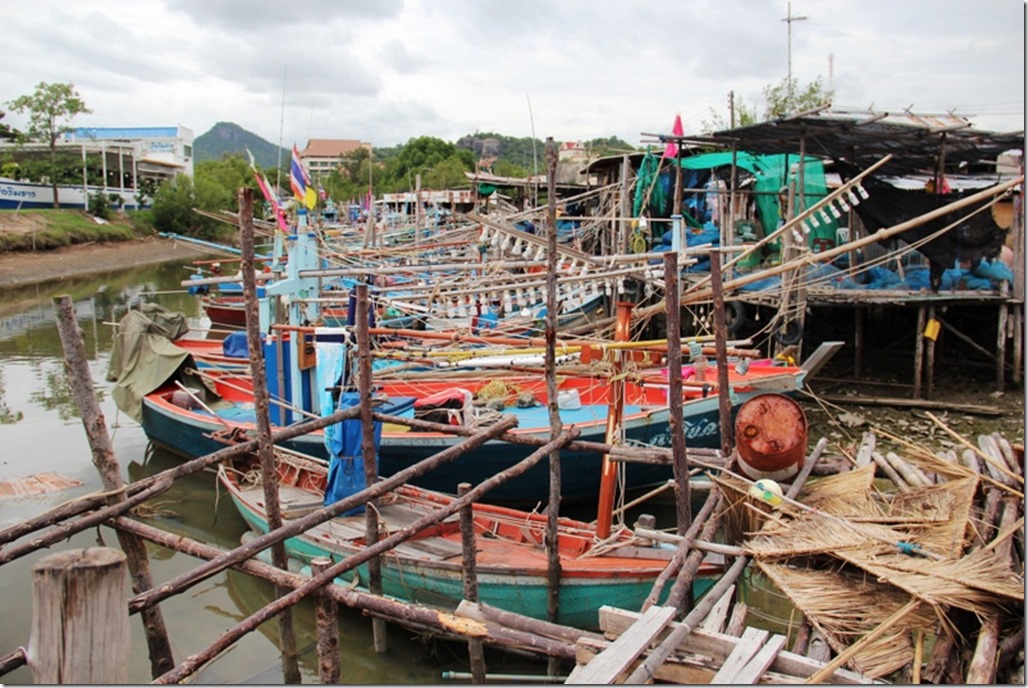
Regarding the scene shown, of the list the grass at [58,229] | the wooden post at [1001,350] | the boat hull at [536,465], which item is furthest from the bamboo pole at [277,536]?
the grass at [58,229]

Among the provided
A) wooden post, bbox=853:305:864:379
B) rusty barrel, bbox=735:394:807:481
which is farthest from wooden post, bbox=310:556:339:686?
wooden post, bbox=853:305:864:379

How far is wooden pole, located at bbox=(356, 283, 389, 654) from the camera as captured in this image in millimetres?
6574

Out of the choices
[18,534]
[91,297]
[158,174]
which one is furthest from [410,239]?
[158,174]

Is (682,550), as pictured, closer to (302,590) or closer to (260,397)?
(302,590)

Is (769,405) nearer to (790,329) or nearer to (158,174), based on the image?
(790,329)

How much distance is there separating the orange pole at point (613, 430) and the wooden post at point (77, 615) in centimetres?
457

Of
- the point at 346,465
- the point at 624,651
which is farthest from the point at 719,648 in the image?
the point at 346,465

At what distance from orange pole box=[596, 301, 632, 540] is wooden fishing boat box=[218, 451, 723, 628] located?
0.19 metres

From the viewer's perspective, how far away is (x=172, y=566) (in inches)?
370

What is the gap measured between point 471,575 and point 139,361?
926cm

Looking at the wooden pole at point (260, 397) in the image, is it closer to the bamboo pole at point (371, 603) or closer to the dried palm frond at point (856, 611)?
the bamboo pole at point (371, 603)

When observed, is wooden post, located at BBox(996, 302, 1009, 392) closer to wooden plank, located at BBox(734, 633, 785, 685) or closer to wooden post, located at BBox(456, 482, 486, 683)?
wooden post, located at BBox(456, 482, 486, 683)

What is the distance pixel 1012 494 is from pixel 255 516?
722 cm

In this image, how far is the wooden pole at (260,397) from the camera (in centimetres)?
538
